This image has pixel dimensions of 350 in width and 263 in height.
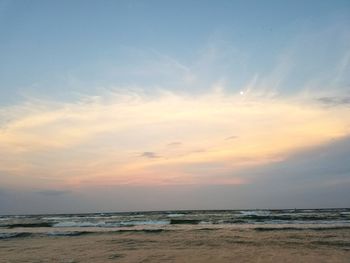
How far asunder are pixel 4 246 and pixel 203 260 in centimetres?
1208

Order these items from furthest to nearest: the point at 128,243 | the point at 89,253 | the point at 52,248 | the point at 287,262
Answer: the point at 128,243 → the point at 52,248 → the point at 89,253 → the point at 287,262

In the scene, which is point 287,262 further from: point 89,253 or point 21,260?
point 21,260

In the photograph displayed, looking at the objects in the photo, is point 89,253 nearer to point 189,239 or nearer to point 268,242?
point 189,239

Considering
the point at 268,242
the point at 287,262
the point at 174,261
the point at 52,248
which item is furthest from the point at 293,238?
the point at 52,248

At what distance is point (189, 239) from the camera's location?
2164 cm

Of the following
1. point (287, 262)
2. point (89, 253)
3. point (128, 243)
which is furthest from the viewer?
point (128, 243)

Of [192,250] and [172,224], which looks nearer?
[192,250]

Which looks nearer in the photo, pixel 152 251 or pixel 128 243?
pixel 152 251

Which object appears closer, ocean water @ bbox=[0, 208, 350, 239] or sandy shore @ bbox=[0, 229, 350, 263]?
sandy shore @ bbox=[0, 229, 350, 263]

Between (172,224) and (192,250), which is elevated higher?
(172,224)

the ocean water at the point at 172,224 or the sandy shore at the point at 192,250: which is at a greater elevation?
the ocean water at the point at 172,224

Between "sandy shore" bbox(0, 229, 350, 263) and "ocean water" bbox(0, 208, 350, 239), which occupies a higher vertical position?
"ocean water" bbox(0, 208, 350, 239)

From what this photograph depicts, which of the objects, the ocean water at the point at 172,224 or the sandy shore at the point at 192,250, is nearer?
the sandy shore at the point at 192,250

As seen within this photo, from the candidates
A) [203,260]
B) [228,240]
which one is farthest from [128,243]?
[203,260]
